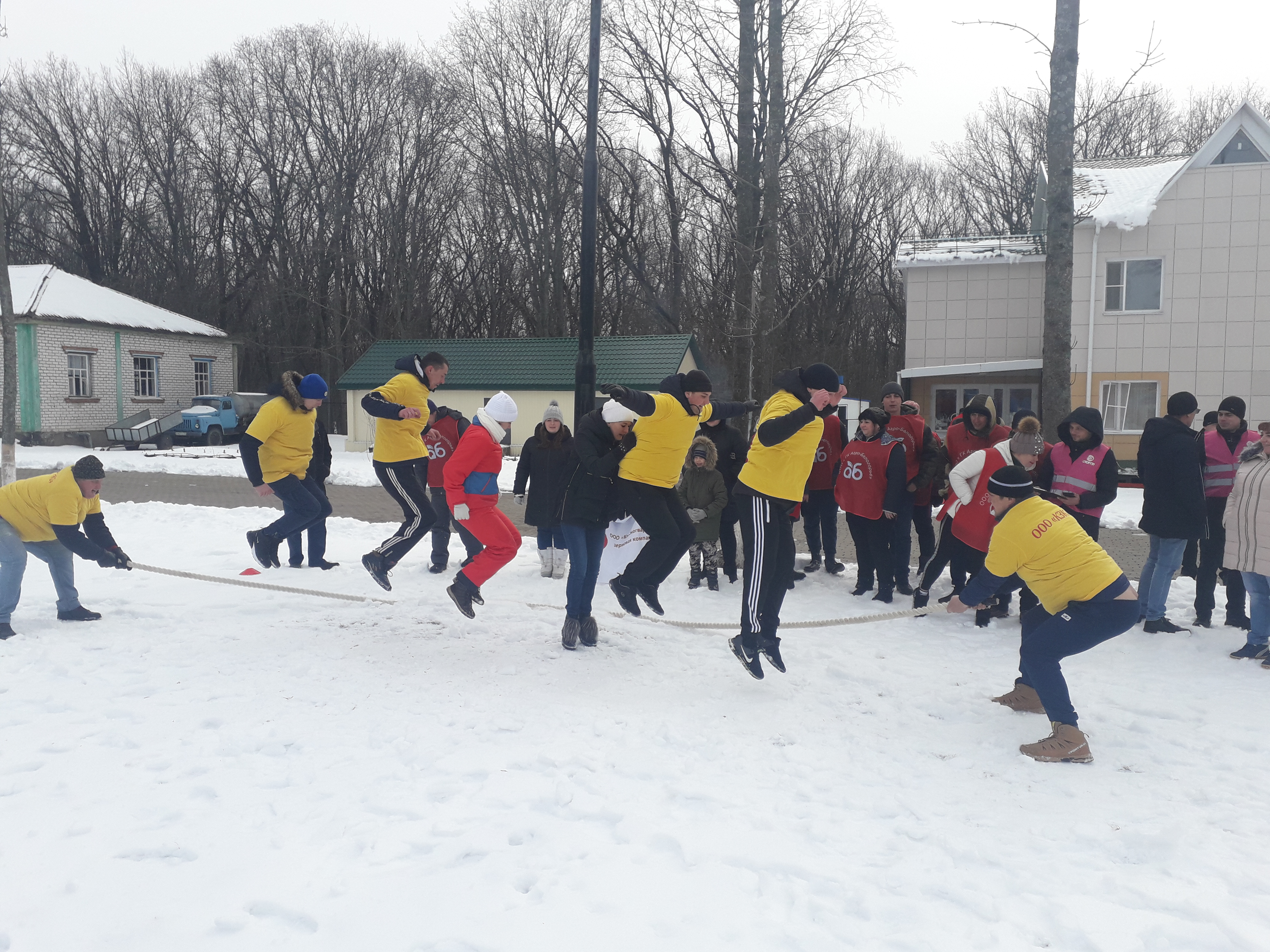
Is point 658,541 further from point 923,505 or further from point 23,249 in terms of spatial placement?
point 23,249

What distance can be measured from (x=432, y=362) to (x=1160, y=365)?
58.1ft

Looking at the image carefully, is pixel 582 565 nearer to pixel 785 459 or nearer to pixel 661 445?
pixel 661 445

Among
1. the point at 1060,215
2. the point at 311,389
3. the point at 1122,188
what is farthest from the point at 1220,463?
the point at 1122,188

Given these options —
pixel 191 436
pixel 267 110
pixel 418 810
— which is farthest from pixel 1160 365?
pixel 267 110

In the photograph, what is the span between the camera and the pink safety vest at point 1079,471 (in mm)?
7195

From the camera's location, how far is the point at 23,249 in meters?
43.1

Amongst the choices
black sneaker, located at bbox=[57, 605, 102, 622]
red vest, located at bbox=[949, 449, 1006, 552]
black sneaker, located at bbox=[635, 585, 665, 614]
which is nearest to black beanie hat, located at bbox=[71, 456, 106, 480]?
black sneaker, located at bbox=[57, 605, 102, 622]

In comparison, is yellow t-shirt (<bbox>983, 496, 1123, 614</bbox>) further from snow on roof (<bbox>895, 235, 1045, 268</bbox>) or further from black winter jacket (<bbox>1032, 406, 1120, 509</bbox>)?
snow on roof (<bbox>895, 235, 1045, 268</bbox>)

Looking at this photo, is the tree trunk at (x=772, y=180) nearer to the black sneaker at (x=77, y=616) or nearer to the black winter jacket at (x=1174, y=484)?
the black winter jacket at (x=1174, y=484)

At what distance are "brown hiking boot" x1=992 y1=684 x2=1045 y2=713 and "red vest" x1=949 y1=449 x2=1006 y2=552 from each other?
2.14 metres

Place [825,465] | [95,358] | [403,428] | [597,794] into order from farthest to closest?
[95,358]
[825,465]
[403,428]
[597,794]

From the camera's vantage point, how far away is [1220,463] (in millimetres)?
7160

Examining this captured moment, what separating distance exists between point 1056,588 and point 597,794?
2.65 metres

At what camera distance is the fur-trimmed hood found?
332 inches
